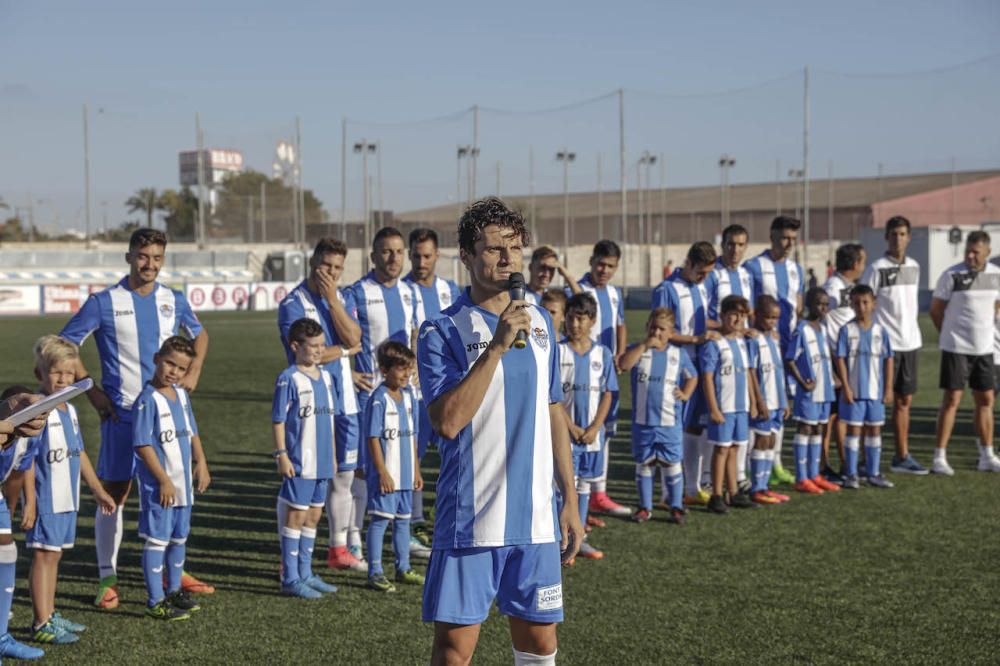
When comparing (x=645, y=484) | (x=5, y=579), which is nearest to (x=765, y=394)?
(x=645, y=484)

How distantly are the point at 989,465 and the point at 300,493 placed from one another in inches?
260

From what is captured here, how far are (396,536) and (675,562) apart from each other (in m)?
1.78

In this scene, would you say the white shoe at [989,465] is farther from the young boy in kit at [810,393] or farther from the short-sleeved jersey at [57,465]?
the short-sleeved jersey at [57,465]

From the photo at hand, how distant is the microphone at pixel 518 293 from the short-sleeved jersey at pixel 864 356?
6601mm

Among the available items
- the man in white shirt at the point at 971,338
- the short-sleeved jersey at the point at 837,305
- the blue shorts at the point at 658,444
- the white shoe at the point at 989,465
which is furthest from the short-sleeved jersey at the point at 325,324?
the white shoe at the point at 989,465

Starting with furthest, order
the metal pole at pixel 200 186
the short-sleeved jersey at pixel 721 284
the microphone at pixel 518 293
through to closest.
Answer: the metal pole at pixel 200 186 < the short-sleeved jersey at pixel 721 284 < the microphone at pixel 518 293

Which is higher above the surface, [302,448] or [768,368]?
[768,368]

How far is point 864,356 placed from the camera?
30.2 ft

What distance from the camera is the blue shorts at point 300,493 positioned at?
20.6ft

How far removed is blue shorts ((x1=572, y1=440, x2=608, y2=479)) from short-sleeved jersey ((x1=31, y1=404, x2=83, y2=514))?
123 inches

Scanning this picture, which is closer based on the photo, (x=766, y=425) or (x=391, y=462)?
(x=391, y=462)

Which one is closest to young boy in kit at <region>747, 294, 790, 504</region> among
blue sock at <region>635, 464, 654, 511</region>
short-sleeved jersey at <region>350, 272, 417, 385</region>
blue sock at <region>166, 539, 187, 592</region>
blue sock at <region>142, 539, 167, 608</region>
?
blue sock at <region>635, 464, 654, 511</region>

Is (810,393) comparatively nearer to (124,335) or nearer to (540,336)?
Answer: (124,335)

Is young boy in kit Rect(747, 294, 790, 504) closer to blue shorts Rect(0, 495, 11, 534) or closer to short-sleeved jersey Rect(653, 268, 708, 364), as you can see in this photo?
short-sleeved jersey Rect(653, 268, 708, 364)
